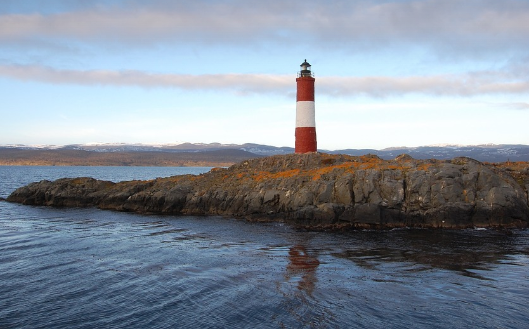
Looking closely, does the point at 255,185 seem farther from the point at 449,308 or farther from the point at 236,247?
the point at 449,308

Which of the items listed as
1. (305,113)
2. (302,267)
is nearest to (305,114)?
(305,113)

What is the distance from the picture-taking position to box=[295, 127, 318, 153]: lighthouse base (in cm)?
4475

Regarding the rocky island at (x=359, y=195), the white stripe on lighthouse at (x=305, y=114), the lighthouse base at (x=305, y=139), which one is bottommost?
the rocky island at (x=359, y=195)

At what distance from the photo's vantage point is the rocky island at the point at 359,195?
95.2ft

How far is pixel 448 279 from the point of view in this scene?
1695cm

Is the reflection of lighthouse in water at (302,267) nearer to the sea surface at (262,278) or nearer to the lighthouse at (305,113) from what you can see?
the sea surface at (262,278)

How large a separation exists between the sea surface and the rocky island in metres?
2.02

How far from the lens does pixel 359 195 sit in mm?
30469

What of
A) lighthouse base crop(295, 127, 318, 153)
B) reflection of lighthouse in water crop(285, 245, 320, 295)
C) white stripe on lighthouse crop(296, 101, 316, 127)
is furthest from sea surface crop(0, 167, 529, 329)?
white stripe on lighthouse crop(296, 101, 316, 127)

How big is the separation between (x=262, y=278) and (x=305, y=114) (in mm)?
29013

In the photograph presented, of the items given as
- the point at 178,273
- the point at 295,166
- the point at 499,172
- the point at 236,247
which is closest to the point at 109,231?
the point at 236,247

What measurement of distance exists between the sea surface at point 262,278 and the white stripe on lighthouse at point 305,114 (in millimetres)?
18284

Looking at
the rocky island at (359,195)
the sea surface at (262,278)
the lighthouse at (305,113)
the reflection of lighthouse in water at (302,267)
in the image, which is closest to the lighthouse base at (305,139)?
the lighthouse at (305,113)

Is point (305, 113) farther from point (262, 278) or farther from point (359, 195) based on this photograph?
point (262, 278)
